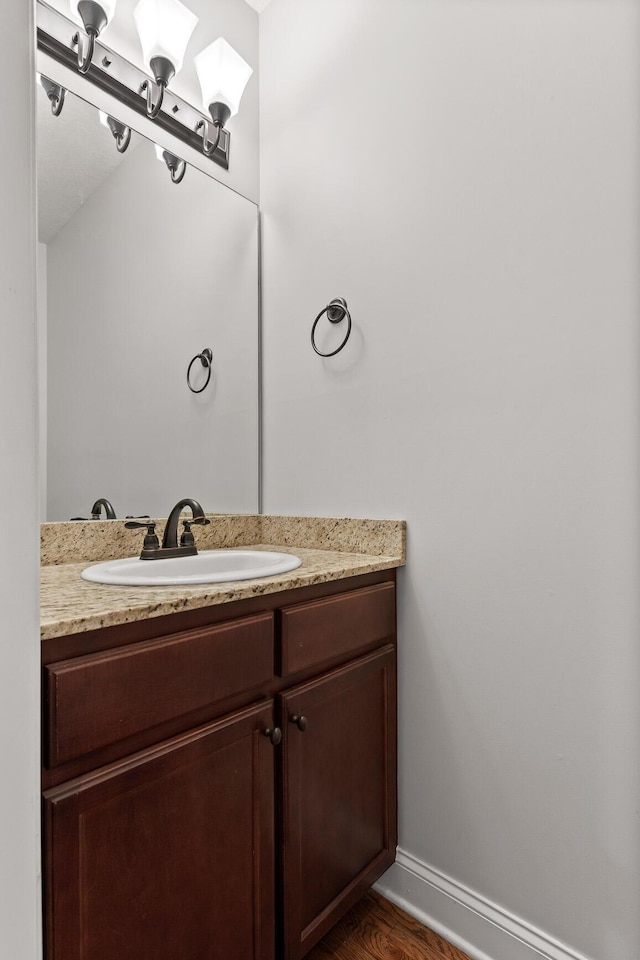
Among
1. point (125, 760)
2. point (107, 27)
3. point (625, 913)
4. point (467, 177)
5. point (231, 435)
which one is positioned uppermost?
point (107, 27)

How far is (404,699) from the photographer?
1.43m

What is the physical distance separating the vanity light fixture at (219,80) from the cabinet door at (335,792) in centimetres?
167

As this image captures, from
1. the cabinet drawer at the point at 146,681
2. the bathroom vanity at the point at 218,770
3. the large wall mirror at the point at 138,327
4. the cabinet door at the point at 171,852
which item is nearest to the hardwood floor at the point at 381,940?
the bathroom vanity at the point at 218,770

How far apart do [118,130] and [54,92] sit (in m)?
0.17

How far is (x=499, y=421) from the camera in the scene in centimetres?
124

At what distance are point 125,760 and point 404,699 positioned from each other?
2.70ft

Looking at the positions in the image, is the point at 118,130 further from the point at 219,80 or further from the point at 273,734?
the point at 273,734

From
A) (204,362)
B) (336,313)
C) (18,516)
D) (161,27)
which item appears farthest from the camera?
(204,362)

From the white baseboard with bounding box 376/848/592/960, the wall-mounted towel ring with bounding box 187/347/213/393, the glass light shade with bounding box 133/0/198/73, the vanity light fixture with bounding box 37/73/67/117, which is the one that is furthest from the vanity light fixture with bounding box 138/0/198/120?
the white baseboard with bounding box 376/848/592/960

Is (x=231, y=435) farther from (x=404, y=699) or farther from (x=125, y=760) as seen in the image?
(x=125, y=760)

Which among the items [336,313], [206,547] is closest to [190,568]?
[206,547]

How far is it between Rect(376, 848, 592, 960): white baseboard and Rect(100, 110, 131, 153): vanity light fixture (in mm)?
2076

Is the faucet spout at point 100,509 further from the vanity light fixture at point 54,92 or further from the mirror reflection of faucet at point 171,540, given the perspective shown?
the vanity light fixture at point 54,92

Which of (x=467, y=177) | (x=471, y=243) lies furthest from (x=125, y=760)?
(x=467, y=177)
